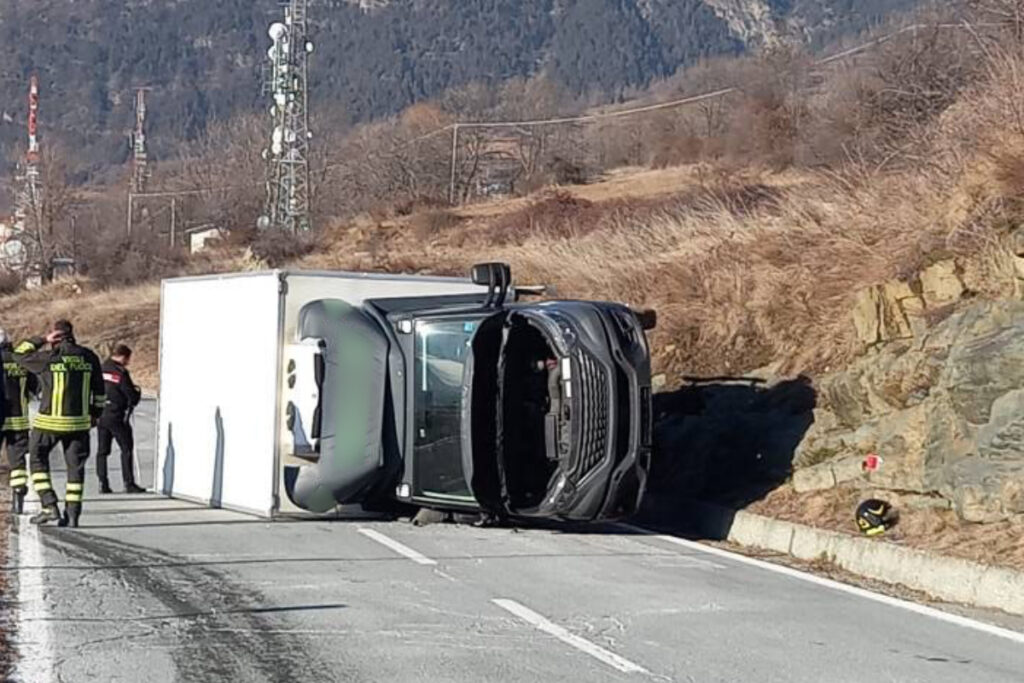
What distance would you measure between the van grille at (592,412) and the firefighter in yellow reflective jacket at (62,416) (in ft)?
14.7

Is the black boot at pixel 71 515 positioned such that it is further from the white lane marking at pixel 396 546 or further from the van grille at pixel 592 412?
the van grille at pixel 592 412

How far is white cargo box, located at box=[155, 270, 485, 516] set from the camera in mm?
15305

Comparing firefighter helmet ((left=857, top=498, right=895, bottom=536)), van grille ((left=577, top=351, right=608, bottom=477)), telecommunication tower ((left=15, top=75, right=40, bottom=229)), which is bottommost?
firefighter helmet ((left=857, top=498, right=895, bottom=536))

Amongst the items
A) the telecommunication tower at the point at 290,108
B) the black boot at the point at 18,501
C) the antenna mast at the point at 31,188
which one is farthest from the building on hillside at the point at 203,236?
the black boot at the point at 18,501

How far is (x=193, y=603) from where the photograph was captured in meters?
10.5

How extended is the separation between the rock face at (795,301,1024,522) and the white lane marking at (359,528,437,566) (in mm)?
4106

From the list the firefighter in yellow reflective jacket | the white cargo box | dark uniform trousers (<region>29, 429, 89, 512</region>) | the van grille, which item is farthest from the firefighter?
the van grille

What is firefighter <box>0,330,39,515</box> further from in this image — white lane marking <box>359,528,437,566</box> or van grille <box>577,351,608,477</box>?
van grille <box>577,351,608,477</box>

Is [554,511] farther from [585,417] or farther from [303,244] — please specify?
[303,244]

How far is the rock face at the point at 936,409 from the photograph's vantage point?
13398 mm

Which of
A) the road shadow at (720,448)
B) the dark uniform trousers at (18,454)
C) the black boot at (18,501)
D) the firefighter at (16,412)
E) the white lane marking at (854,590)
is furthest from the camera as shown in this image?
the road shadow at (720,448)

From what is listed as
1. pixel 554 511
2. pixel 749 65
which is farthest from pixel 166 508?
pixel 749 65

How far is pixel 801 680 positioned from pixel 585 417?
559cm

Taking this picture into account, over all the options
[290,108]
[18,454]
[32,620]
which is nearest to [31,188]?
[290,108]
